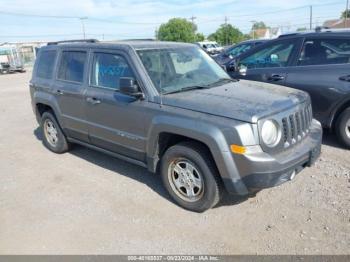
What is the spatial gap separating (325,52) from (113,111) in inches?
136

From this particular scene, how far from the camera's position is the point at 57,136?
5836 mm

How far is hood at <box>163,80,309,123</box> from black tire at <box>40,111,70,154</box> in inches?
103

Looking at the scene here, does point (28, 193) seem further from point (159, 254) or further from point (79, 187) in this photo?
point (159, 254)

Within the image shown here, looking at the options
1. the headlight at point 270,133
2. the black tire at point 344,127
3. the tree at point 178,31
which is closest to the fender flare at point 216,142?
the headlight at point 270,133

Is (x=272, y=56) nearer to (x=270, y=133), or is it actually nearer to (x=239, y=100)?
(x=239, y=100)

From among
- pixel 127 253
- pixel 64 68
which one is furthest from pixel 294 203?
pixel 64 68

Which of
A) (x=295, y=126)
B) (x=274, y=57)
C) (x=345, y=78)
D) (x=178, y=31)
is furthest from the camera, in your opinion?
(x=178, y=31)

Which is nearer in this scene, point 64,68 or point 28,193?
point 28,193

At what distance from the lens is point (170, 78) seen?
13.7 ft

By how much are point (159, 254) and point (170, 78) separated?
80.2 inches

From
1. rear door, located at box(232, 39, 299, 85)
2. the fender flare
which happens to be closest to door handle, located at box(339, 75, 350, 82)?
rear door, located at box(232, 39, 299, 85)

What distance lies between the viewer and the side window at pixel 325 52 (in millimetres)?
5223

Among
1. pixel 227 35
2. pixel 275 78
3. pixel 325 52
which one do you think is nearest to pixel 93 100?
pixel 275 78

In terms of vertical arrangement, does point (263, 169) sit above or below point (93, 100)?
below
